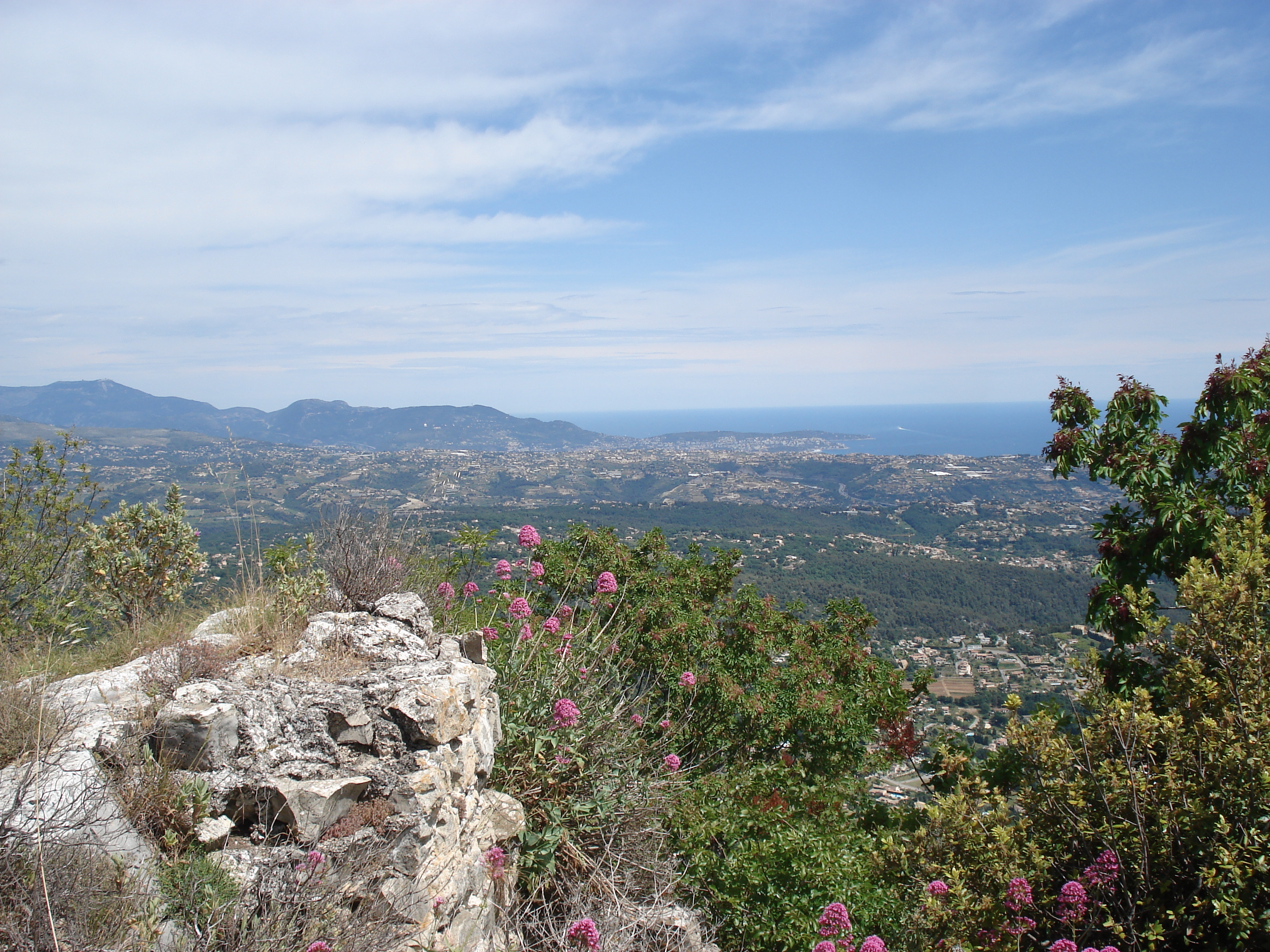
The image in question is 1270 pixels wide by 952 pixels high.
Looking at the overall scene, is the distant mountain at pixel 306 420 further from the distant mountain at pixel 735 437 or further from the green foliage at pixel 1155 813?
the green foliage at pixel 1155 813

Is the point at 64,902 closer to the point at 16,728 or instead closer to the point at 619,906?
the point at 16,728

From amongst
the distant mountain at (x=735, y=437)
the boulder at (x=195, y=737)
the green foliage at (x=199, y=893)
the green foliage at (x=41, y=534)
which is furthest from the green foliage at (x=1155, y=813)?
the distant mountain at (x=735, y=437)

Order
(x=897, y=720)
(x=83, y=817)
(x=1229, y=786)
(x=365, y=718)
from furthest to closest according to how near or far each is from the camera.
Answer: (x=897, y=720), (x=365, y=718), (x=83, y=817), (x=1229, y=786)

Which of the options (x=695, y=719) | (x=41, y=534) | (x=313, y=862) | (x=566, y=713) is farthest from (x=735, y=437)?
(x=313, y=862)

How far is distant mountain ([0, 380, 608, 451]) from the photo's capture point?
107438 millimetres

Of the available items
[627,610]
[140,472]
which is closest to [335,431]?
[140,472]

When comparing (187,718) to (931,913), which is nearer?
(931,913)

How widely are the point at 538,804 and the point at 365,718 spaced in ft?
4.35

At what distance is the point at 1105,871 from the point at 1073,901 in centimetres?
23

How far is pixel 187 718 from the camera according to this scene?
3.23 metres

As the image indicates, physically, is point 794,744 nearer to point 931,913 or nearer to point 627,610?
point 627,610

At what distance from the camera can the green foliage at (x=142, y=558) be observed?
21.7 feet

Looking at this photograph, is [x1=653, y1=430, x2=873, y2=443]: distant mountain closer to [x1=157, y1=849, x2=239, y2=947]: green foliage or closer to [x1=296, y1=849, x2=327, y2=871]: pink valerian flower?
[x1=296, y1=849, x2=327, y2=871]: pink valerian flower

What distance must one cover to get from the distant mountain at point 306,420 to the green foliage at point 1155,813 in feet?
331
